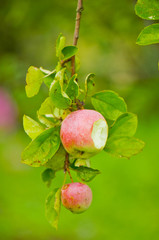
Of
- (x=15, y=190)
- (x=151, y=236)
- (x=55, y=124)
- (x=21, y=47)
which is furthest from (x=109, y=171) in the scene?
(x=55, y=124)

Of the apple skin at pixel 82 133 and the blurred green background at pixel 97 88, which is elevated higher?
the blurred green background at pixel 97 88

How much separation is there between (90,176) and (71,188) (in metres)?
0.05

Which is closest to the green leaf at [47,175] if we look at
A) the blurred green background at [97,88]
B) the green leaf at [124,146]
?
the green leaf at [124,146]

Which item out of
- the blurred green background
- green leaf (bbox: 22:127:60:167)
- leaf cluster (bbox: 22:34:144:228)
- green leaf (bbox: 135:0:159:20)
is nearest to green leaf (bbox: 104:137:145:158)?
leaf cluster (bbox: 22:34:144:228)

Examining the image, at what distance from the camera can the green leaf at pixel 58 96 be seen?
72 cm

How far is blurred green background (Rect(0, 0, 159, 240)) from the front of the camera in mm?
2191

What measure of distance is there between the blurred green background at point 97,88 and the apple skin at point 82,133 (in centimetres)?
140

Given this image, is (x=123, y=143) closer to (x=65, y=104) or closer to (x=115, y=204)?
(x=65, y=104)

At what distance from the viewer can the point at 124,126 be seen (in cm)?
79

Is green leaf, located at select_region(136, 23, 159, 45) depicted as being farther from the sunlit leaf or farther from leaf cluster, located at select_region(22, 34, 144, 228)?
the sunlit leaf

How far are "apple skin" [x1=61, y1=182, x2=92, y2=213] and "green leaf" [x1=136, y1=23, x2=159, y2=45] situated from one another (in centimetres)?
32

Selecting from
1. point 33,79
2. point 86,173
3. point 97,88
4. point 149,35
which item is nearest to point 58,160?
point 86,173

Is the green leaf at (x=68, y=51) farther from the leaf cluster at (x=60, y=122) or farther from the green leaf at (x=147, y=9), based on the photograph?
the green leaf at (x=147, y=9)

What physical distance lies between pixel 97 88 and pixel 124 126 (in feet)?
6.68
